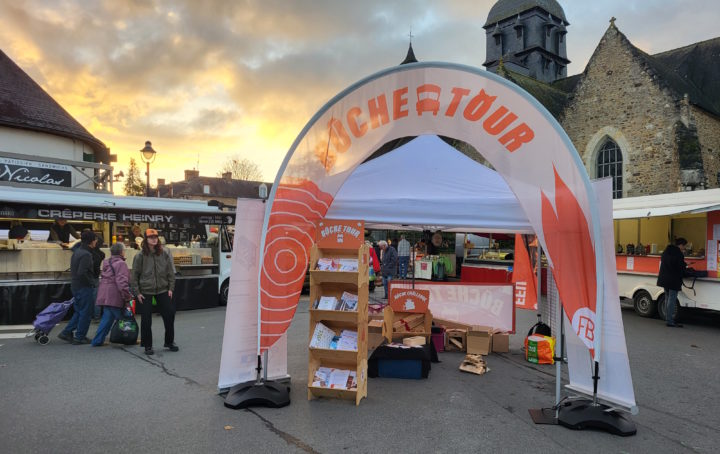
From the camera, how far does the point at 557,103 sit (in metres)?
26.9

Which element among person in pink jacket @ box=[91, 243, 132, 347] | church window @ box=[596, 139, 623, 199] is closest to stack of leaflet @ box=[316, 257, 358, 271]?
person in pink jacket @ box=[91, 243, 132, 347]

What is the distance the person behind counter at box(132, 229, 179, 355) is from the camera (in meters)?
6.72

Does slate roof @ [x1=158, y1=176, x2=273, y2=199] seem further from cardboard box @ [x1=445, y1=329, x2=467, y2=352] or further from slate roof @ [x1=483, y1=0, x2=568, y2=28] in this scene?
cardboard box @ [x1=445, y1=329, x2=467, y2=352]

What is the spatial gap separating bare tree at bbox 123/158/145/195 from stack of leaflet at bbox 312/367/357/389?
49.3 meters

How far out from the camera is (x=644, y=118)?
67.1 feet

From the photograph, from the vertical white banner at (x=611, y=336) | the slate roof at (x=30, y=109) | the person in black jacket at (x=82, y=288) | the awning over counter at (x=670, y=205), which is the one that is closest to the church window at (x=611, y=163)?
the awning over counter at (x=670, y=205)

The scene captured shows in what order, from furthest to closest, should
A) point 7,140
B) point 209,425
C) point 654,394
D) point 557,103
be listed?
point 557,103 → point 7,140 → point 654,394 → point 209,425

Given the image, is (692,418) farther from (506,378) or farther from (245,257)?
(245,257)

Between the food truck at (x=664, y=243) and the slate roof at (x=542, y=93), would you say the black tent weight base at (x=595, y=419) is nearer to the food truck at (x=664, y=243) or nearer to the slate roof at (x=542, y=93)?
the food truck at (x=664, y=243)

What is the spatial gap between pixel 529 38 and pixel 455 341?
46.0 m

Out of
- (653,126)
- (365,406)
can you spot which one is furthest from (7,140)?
(653,126)

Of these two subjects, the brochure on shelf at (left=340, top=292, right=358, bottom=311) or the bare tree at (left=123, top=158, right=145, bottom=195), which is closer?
the brochure on shelf at (left=340, top=292, right=358, bottom=311)

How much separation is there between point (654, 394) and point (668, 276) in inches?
204

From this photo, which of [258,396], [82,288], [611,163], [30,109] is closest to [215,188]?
[30,109]
